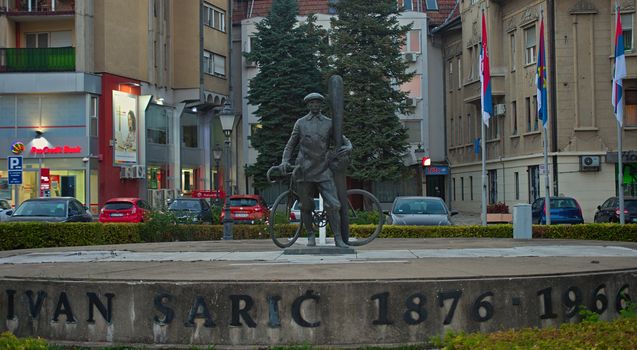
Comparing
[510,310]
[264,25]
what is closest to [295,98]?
[264,25]

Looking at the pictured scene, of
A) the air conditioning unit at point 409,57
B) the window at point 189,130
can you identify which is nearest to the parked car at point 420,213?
the window at point 189,130

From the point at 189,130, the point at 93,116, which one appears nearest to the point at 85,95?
the point at 93,116

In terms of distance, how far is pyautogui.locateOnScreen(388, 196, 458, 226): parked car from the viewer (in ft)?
84.6

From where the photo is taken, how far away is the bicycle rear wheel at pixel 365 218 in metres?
15.1

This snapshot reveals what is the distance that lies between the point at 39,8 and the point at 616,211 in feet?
97.4

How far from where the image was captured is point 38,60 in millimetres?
46969

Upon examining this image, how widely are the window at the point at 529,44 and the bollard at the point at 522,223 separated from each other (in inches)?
1093

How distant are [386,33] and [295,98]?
294 inches

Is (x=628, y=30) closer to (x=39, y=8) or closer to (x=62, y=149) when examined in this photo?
(x=62, y=149)

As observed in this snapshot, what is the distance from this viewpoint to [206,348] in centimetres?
973

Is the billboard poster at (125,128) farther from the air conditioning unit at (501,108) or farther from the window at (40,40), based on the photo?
the air conditioning unit at (501,108)

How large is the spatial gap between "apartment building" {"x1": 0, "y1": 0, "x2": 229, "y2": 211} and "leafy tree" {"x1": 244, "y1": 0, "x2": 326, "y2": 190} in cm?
550

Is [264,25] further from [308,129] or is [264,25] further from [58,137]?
[308,129]

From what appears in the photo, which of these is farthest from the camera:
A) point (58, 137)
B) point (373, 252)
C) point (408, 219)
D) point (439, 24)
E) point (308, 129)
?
point (439, 24)
